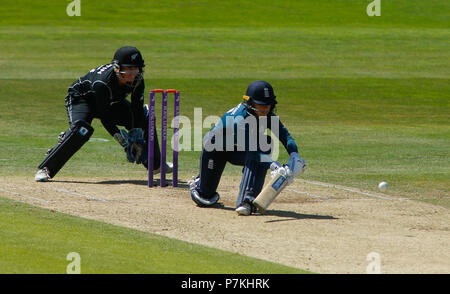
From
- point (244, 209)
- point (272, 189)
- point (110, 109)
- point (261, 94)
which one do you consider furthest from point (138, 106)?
Result: point (272, 189)

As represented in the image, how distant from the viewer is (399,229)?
11172 mm

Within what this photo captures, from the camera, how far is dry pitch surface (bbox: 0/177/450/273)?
9586mm

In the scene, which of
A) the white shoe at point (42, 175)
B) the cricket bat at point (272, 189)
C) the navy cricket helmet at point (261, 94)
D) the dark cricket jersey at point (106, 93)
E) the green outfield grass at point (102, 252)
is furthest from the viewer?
the dark cricket jersey at point (106, 93)

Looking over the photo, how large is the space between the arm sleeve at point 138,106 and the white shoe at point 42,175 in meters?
1.65

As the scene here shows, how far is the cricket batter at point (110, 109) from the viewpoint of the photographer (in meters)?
14.3

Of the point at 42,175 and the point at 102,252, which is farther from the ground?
the point at 42,175

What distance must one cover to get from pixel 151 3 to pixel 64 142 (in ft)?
170

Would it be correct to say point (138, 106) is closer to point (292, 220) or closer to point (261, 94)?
point (261, 94)

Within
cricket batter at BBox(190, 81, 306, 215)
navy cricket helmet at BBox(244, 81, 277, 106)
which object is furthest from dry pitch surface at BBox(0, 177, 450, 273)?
navy cricket helmet at BBox(244, 81, 277, 106)

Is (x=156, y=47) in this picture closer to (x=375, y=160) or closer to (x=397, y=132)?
(x=397, y=132)

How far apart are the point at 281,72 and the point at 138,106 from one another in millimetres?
23122

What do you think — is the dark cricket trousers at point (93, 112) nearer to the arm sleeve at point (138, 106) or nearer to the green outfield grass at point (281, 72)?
the arm sleeve at point (138, 106)

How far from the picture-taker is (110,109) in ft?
48.5

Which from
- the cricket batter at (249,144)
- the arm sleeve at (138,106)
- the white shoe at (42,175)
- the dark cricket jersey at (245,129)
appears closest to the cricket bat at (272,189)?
the cricket batter at (249,144)
